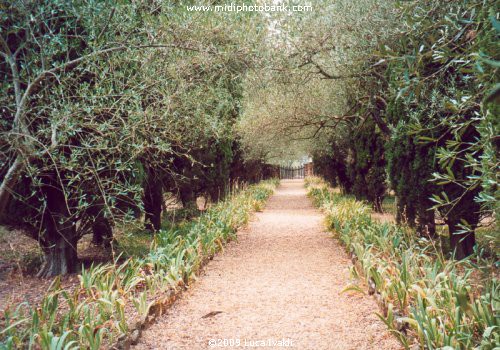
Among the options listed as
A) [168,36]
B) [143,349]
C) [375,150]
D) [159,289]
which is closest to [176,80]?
[168,36]

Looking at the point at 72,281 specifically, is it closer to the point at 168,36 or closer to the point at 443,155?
the point at 168,36

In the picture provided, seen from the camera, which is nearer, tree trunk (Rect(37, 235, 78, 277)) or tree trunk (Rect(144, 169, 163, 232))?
tree trunk (Rect(37, 235, 78, 277))

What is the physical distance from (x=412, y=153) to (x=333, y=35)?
2533mm

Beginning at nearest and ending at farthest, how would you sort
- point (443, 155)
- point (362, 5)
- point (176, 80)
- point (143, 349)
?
1. point (443, 155)
2. point (143, 349)
3. point (176, 80)
4. point (362, 5)

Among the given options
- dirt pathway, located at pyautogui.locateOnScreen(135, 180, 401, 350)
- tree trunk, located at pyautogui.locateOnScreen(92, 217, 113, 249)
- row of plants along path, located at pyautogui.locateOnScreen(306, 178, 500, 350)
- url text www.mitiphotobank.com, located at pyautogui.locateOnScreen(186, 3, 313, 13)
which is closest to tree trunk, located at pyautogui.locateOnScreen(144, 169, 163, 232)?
tree trunk, located at pyautogui.locateOnScreen(92, 217, 113, 249)

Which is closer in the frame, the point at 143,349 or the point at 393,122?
the point at 143,349

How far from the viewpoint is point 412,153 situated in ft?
24.0

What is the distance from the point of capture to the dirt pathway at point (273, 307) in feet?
13.7

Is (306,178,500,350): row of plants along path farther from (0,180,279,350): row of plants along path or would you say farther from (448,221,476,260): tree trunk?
(0,180,279,350): row of plants along path

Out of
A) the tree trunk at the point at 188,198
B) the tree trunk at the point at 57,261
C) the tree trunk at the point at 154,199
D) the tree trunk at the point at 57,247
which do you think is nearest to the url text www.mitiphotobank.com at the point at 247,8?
the tree trunk at the point at 57,247

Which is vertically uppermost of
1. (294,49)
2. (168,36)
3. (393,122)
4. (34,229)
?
(294,49)

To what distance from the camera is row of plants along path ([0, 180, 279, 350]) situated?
11.4 feet

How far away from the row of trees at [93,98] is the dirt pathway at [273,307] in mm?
1283

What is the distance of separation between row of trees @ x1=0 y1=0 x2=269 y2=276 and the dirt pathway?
4.21 feet
